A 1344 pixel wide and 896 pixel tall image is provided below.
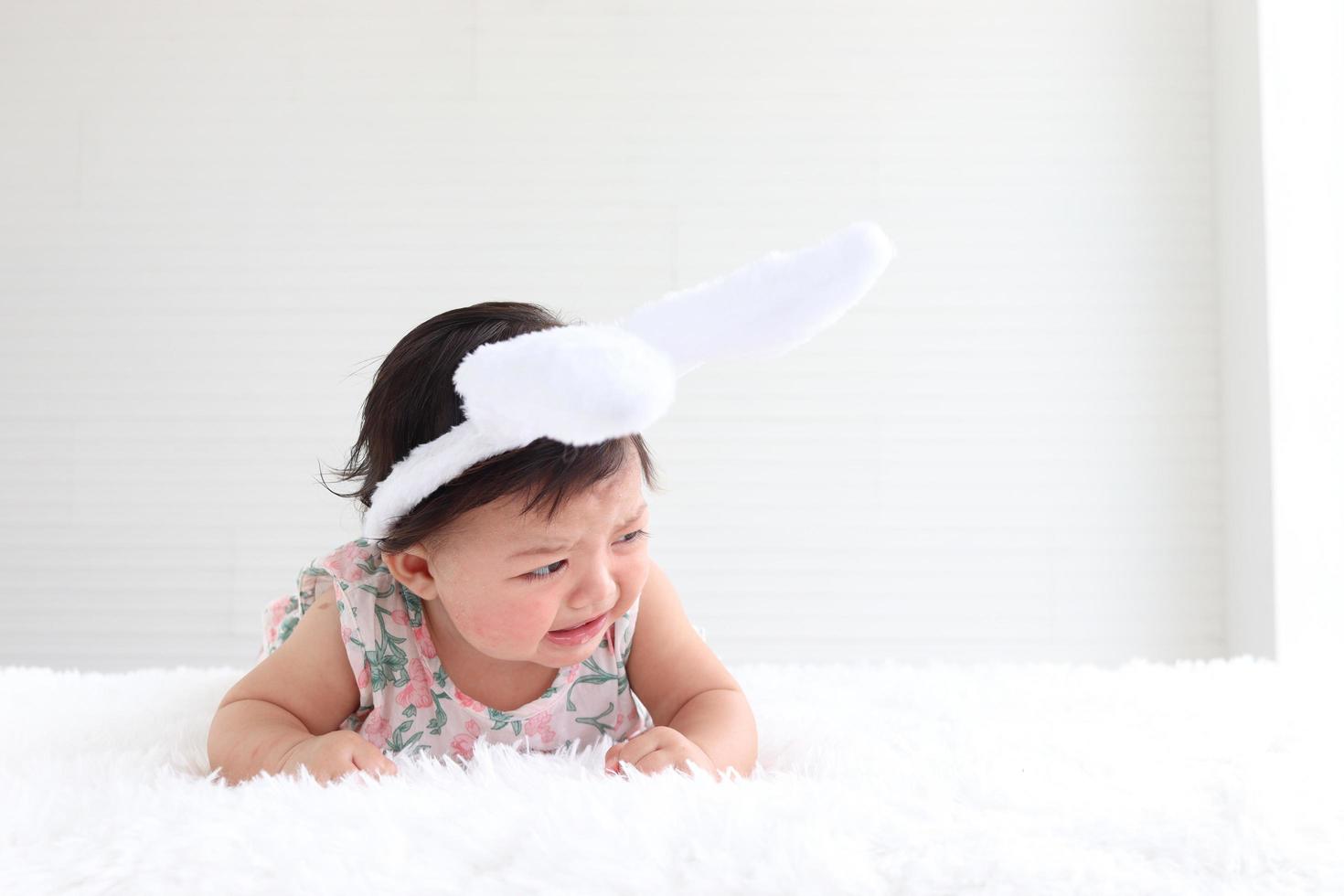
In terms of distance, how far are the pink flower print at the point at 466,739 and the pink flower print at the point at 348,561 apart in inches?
6.9

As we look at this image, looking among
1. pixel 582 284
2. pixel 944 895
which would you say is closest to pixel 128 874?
pixel 944 895

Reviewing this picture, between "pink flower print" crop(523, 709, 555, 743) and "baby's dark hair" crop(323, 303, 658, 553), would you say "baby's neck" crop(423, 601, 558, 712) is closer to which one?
"pink flower print" crop(523, 709, 555, 743)

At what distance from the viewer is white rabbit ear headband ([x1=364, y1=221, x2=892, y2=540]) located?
0.67m

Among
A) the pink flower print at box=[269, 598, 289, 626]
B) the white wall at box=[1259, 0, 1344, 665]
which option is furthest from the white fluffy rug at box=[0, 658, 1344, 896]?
the white wall at box=[1259, 0, 1344, 665]

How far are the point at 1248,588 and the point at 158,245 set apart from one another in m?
2.43

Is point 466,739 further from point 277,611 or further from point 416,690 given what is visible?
point 277,611

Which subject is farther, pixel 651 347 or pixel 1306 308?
pixel 1306 308

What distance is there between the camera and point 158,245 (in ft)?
8.27

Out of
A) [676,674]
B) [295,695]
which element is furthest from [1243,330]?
[295,695]

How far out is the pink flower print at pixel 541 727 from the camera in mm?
1096

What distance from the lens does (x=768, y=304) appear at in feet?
2.51

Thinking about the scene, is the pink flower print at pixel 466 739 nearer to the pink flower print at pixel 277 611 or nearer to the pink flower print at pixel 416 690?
the pink flower print at pixel 416 690

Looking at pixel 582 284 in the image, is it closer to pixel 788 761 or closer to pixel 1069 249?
pixel 1069 249

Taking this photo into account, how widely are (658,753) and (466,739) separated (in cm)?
30
